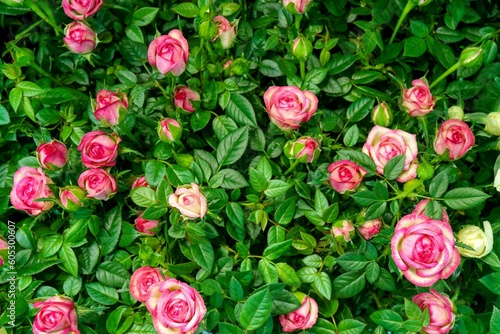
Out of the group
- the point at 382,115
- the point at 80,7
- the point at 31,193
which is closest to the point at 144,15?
the point at 80,7

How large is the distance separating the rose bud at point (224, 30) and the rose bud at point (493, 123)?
572 millimetres

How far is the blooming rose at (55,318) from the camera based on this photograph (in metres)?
1.01

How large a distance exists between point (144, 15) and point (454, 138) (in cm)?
79

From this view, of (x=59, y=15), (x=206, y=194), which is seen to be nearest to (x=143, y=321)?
(x=206, y=194)

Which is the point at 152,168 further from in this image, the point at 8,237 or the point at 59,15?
the point at 59,15

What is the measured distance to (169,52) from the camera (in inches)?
42.4

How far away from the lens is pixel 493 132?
43.5 inches

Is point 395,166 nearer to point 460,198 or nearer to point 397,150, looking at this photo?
point 397,150

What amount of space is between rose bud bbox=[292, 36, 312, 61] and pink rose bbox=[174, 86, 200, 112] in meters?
0.24

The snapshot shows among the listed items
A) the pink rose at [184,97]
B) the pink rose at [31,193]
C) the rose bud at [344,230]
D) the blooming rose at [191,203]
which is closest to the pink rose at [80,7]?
the pink rose at [184,97]

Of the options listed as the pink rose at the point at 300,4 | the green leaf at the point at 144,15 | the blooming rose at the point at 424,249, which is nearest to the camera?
the blooming rose at the point at 424,249

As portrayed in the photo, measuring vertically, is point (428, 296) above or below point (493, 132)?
below

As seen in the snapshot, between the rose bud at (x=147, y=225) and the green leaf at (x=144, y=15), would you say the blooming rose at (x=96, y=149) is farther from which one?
the green leaf at (x=144, y=15)

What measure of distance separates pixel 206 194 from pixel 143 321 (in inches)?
12.0
